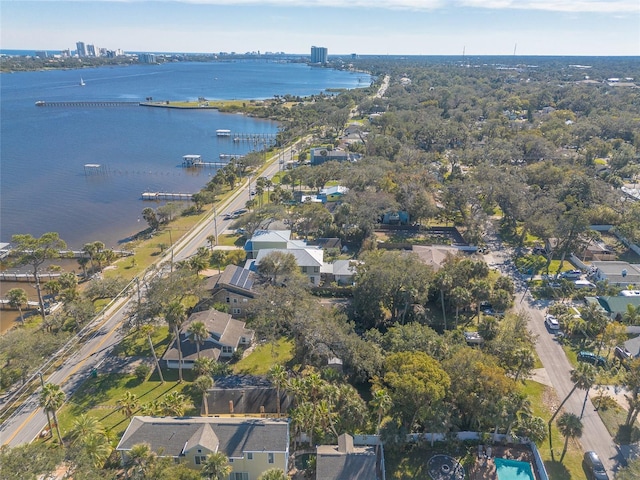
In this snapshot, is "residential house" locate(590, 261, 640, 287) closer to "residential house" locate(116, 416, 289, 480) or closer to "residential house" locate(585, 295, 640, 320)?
"residential house" locate(585, 295, 640, 320)

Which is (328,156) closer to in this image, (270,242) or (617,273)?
(270,242)

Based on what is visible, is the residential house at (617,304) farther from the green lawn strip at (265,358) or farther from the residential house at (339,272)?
the green lawn strip at (265,358)

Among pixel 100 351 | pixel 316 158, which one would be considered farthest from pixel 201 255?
pixel 316 158

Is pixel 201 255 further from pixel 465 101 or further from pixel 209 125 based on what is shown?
pixel 465 101

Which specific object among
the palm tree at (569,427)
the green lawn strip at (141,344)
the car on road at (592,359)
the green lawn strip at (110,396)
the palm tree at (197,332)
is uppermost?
the palm tree at (197,332)

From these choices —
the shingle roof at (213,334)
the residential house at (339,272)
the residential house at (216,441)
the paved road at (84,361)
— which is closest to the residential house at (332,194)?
the paved road at (84,361)

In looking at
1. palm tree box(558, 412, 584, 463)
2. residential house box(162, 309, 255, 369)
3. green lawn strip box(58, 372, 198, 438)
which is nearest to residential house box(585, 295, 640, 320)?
palm tree box(558, 412, 584, 463)
